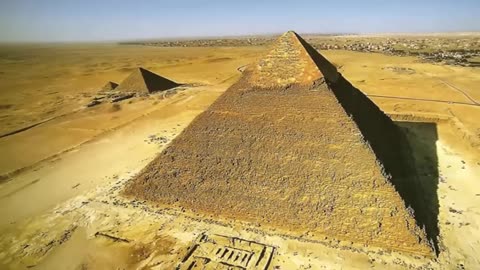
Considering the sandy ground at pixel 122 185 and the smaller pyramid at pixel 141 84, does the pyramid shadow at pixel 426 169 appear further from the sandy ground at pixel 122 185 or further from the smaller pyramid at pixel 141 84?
the smaller pyramid at pixel 141 84

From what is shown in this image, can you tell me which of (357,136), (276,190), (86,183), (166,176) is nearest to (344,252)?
(276,190)

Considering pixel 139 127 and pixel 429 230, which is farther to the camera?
pixel 139 127

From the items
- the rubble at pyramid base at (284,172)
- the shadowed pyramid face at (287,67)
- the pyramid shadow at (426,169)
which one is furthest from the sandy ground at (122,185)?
the shadowed pyramid face at (287,67)

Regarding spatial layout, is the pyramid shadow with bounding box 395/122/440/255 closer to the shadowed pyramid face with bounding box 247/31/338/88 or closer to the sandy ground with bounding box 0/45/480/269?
the sandy ground with bounding box 0/45/480/269

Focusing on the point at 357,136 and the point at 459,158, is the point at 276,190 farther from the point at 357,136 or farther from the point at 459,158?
the point at 459,158

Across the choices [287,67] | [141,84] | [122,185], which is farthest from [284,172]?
[141,84]

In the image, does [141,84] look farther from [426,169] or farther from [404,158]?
[426,169]
